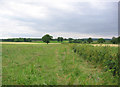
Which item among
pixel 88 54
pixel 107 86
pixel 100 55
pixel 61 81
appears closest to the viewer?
pixel 107 86

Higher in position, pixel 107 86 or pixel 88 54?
pixel 88 54

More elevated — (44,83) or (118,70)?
(118,70)

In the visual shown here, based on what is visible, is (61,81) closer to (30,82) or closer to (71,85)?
(71,85)

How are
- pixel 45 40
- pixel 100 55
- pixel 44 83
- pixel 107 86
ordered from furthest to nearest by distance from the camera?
pixel 45 40
pixel 100 55
pixel 44 83
pixel 107 86

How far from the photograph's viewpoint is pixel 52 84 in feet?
16.2

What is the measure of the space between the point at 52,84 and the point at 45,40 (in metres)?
61.7

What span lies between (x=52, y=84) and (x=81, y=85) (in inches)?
47.2

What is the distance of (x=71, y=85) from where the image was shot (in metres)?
4.81

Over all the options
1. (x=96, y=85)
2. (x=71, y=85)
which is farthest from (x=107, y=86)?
(x=71, y=85)

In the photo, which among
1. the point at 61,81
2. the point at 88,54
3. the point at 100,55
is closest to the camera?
the point at 61,81

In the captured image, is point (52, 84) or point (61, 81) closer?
point (52, 84)

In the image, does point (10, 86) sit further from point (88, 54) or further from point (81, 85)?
point (88, 54)

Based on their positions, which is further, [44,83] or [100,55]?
[100,55]

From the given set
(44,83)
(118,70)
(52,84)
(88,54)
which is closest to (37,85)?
(44,83)
